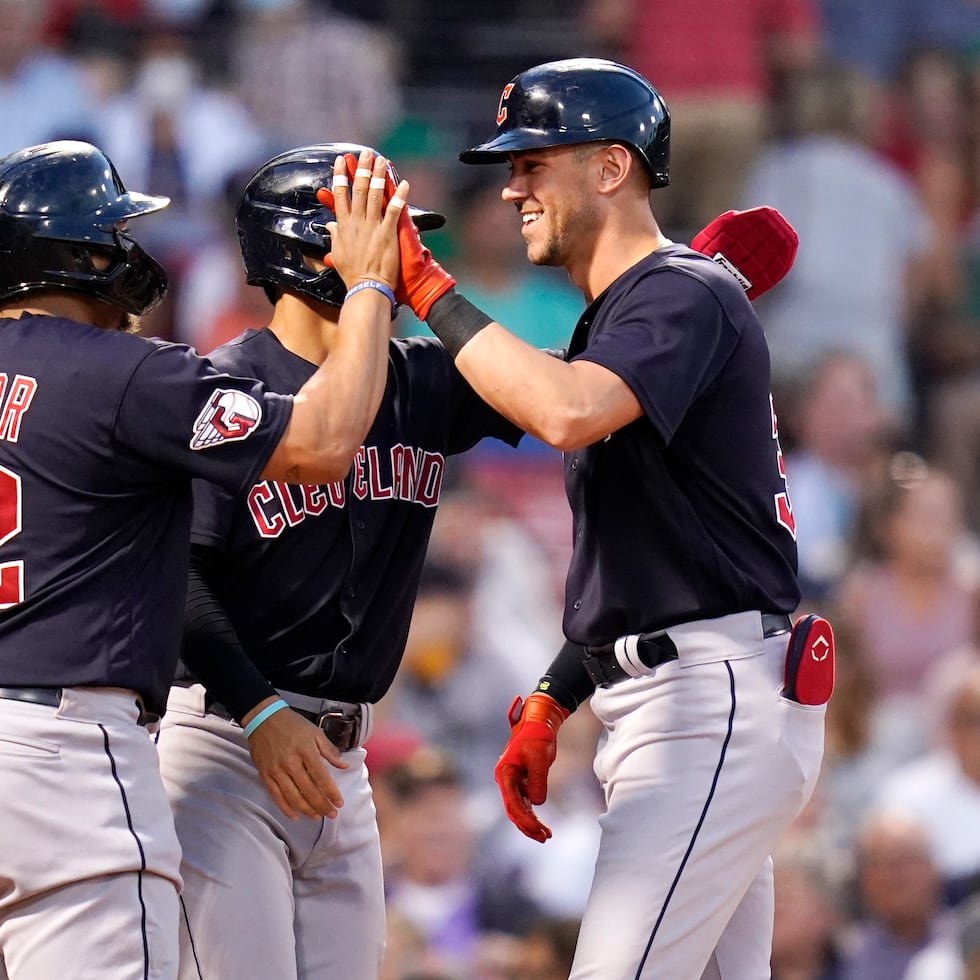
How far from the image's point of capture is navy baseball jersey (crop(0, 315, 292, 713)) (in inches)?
121

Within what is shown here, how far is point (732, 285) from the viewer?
342 cm

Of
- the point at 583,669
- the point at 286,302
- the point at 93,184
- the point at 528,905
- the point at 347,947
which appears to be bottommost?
the point at 528,905

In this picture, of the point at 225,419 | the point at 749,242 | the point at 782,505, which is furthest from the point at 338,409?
the point at 749,242

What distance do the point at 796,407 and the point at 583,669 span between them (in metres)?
4.88

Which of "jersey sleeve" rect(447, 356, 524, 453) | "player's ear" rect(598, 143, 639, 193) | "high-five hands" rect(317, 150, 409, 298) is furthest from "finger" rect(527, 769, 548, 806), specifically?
"player's ear" rect(598, 143, 639, 193)

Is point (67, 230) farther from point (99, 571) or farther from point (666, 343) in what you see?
point (666, 343)

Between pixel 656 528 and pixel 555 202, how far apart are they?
0.68 meters

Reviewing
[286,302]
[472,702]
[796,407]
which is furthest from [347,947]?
[796,407]

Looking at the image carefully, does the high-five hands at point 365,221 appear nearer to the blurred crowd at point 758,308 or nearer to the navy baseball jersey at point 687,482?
the navy baseball jersey at point 687,482

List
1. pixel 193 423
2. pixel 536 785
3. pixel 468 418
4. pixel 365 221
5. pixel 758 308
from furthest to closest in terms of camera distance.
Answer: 1. pixel 758 308
2. pixel 468 418
3. pixel 536 785
4. pixel 365 221
5. pixel 193 423

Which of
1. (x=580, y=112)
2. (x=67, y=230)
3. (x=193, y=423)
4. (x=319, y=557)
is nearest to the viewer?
(x=193, y=423)

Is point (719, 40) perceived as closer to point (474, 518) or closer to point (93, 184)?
point (474, 518)

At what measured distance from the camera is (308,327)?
363 cm

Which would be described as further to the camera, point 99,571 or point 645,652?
point 645,652
